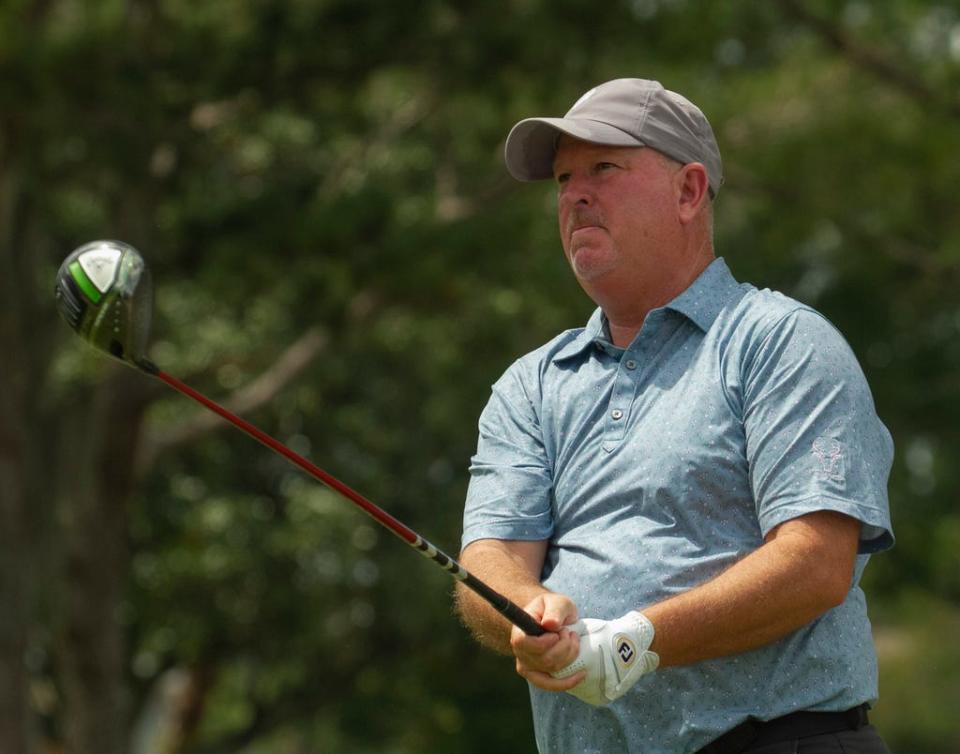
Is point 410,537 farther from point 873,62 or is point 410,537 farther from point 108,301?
point 873,62

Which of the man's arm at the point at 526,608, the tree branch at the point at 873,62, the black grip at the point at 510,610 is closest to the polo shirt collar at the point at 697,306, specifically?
the man's arm at the point at 526,608

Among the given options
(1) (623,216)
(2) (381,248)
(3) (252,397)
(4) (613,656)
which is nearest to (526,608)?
(4) (613,656)

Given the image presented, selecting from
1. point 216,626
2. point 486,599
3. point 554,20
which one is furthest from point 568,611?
point 216,626

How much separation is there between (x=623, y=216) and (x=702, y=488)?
23.6 inches

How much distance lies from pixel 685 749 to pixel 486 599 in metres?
0.45

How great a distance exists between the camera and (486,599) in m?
3.06

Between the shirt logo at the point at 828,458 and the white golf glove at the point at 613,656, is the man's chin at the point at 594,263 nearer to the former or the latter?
the shirt logo at the point at 828,458

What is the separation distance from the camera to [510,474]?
3.46 metres

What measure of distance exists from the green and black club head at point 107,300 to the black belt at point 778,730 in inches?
50.7

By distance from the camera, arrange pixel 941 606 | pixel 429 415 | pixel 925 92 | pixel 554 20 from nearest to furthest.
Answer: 1. pixel 554 20
2. pixel 925 92
3. pixel 429 415
4. pixel 941 606

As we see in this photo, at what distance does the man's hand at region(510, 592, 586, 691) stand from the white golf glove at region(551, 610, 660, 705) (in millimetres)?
12

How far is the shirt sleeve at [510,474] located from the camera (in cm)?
341

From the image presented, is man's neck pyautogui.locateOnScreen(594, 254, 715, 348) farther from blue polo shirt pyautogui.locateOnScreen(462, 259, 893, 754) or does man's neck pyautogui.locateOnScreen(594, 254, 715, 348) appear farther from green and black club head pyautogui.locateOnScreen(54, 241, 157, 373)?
green and black club head pyautogui.locateOnScreen(54, 241, 157, 373)

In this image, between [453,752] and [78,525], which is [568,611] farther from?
[453,752]
